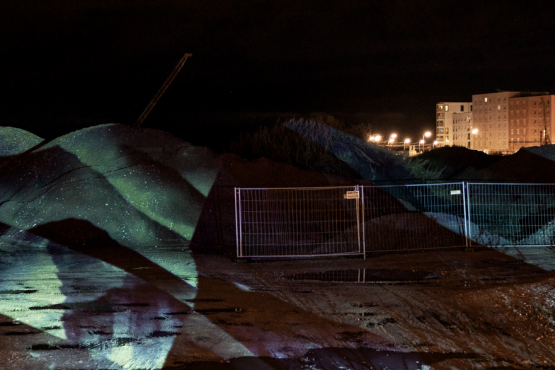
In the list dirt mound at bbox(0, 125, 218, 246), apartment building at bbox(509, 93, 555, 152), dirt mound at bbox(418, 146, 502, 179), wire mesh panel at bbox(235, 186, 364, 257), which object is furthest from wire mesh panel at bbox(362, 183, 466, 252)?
apartment building at bbox(509, 93, 555, 152)

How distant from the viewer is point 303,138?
21.4 m

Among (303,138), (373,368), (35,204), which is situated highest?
(303,138)

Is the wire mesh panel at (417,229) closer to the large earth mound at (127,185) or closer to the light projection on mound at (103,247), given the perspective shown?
the large earth mound at (127,185)

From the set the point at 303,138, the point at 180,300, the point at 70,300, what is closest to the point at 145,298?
the point at 180,300

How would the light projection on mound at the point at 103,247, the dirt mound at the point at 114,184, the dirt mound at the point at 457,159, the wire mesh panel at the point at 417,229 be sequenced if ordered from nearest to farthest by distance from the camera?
the light projection on mound at the point at 103,247
the wire mesh panel at the point at 417,229
the dirt mound at the point at 114,184
the dirt mound at the point at 457,159

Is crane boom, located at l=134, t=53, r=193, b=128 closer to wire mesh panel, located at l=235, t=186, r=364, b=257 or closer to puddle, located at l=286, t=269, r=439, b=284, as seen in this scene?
wire mesh panel, located at l=235, t=186, r=364, b=257

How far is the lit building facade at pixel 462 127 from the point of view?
367 feet

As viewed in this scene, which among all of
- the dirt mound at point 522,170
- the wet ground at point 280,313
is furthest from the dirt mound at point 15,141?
the dirt mound at point 522,170

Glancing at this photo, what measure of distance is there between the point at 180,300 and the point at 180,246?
18.0 feet

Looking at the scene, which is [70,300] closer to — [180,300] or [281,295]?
[180,300]

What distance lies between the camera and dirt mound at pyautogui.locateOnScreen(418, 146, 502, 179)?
31281mm

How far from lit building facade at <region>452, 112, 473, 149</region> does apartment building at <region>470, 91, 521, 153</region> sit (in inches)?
41.9

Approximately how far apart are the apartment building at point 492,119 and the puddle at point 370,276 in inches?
4256

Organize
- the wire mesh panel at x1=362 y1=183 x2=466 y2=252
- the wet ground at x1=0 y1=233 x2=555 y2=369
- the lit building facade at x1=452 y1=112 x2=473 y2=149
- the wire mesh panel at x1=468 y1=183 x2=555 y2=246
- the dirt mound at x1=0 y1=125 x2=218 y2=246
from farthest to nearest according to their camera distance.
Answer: the lit building facade at x1=452 y1=112 x2=473 y2=149, the dirt mound at x1=0 y1=125 x2=218 y2=246, the wire mesh panel at x1=362 y1=183 x2=466 y2=252, the wire mesh panel at x1=468 y1=183 x2=555 y2=246, the wet ground at x1=0 y1=233 x2=555 y2=369
